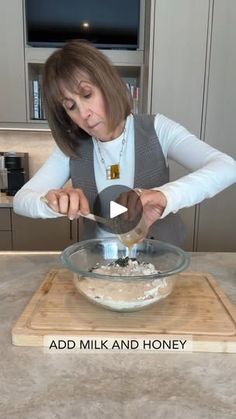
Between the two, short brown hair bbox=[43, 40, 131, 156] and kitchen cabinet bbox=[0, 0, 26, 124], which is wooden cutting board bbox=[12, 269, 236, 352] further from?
kitchen cabinet bbox=[0, 0, 26, 124]

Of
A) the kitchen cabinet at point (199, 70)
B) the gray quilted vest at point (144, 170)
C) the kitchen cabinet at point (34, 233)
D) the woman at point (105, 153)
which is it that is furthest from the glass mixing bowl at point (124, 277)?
the kitchen cabinet at point (34, 233)

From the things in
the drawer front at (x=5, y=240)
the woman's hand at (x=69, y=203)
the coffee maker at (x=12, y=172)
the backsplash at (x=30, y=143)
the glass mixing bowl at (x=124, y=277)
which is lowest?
the drawer front at (x=5, y=240)

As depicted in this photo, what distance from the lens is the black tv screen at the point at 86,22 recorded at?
93.6 inches

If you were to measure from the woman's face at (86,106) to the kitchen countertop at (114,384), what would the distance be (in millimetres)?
625

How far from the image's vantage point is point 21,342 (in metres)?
0.70

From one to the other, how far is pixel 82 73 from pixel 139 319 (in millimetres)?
701

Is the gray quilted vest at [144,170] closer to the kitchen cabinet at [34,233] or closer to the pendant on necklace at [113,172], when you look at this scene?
the pendant on necklace at [113,172]

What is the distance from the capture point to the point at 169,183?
0.97 m

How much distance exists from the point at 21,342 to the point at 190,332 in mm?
309

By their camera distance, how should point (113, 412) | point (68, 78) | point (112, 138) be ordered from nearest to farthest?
1. point (113, 412)
2. point (68, 78)
3. point (112, 138)

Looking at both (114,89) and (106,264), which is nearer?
(106,264)

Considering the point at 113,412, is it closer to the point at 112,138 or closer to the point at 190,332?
the point at 190,332

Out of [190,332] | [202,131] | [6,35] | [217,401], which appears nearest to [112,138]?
[190,332]

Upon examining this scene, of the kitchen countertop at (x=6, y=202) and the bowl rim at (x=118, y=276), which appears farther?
the kitchen countertop at (x=6, y=202)
